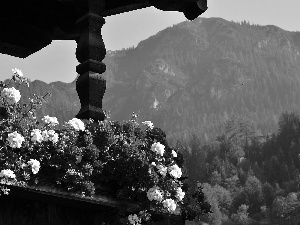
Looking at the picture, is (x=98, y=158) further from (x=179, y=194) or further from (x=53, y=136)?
(x=179, y=194)

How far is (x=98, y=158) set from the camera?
6996 mm

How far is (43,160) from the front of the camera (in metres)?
6.39

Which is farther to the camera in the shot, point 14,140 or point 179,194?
point 179,194

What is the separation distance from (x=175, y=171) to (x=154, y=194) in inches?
20.4

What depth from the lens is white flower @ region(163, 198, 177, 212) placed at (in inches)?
280

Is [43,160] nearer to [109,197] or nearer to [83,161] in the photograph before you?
[83,161]

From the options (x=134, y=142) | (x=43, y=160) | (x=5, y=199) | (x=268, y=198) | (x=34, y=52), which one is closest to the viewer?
(x=5, y=199)

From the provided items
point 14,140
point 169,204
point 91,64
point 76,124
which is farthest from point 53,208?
point 91,64

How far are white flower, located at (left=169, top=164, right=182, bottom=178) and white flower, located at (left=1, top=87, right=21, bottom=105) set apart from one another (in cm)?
215

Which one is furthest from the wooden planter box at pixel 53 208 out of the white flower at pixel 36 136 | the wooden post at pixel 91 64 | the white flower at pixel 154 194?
the wooden post at pixel 91 64

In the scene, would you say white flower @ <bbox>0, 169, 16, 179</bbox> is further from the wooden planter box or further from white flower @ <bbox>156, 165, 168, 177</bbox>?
white flower @ <bbox>156, 165, 168, 177</bbox>

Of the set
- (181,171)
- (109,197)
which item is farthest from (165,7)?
(109,197)

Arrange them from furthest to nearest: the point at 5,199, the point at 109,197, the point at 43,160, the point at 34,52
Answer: the point at 34,52
the point at 109,197
the point at 43,160
the point at 5,199

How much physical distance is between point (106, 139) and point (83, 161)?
1.65 feet
